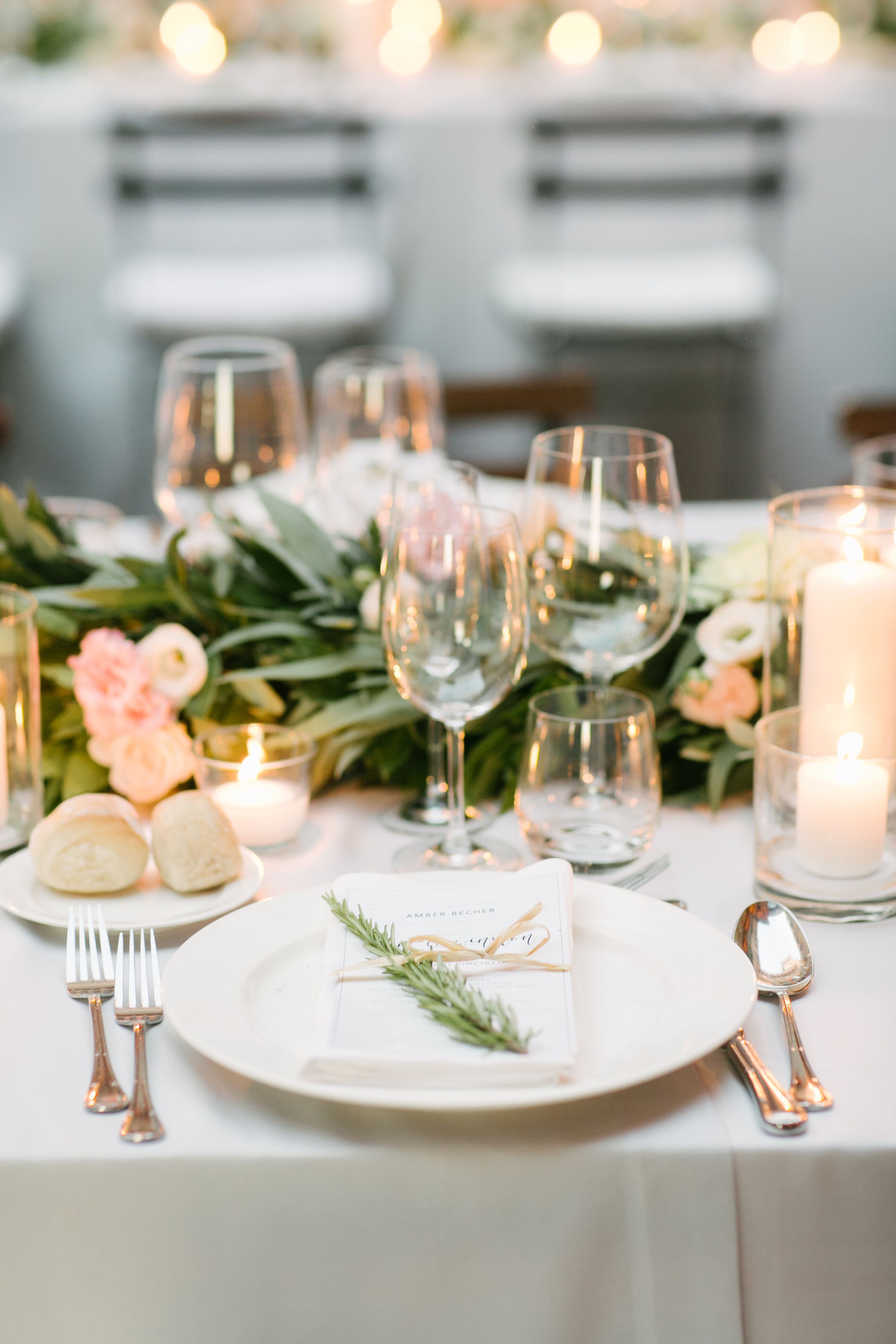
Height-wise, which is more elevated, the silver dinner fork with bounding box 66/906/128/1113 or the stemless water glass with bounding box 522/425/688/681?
the stemless water glass with bounding box 522/425/688/681

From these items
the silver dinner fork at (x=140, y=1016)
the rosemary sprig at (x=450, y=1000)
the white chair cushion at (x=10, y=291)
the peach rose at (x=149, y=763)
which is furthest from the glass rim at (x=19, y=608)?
the white chair cushion at (x=10, y=291)

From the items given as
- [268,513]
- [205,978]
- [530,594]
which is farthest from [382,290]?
[205,978]

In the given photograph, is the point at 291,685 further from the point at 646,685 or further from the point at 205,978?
the point at 205,978

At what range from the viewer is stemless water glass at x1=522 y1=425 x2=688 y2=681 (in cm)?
93

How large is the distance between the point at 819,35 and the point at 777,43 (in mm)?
145

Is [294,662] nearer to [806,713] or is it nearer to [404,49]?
[806,713]

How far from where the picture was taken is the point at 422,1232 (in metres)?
0.63

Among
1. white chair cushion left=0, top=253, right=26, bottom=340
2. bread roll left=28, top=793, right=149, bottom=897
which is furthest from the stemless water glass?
white chair cushion left=0, top=253, right=26, bottom=340

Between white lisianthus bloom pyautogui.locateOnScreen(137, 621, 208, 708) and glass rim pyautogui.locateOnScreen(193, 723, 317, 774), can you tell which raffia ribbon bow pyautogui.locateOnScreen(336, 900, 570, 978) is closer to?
glass rim pyautogui.locateOnScreen(193, 723, 317, 774)

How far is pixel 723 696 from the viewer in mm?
1029

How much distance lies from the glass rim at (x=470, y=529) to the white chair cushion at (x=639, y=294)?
2299mm

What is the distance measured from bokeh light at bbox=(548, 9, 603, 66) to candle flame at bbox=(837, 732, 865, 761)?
164 inches

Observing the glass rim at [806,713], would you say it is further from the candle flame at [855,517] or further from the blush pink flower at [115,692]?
the blush pink flower at [115,692]

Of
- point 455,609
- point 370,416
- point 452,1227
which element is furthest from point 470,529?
point 370,416
